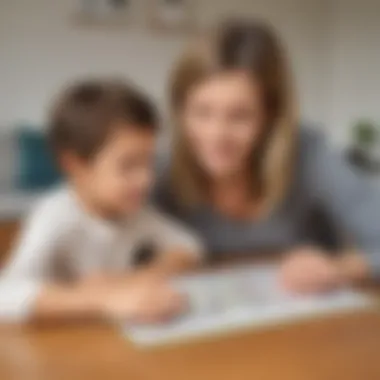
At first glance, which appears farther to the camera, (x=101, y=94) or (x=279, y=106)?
(x=279, y=106)

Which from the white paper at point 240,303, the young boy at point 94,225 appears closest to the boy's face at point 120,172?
the young boy at point 94,225

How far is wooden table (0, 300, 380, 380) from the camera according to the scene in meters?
0.62

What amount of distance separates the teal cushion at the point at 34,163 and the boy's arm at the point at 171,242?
0.12m

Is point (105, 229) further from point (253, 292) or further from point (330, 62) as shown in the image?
point (330, 62)

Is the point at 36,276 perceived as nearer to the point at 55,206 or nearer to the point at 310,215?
the point at 55,206

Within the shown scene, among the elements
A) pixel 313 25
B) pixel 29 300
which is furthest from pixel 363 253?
pixel 29 300

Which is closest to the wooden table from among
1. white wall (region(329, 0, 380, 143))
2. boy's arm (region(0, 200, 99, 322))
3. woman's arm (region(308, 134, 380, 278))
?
boy's arm (region(0, 200, 99, 322))

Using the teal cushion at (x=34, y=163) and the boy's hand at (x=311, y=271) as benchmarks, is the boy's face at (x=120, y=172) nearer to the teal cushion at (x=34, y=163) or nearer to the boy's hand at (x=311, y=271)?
the teal cushion at (x=34, y=163)

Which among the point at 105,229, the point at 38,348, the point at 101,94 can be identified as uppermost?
the point at 101,94

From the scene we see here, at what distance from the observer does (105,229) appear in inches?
28.0

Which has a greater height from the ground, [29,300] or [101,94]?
[101,94]

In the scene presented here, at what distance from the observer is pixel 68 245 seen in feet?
2.28

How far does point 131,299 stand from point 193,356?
0.29 ft

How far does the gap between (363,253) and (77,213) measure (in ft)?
1.13
